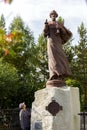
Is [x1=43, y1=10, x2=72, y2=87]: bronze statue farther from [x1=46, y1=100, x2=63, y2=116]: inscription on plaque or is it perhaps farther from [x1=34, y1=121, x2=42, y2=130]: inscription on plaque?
[x1=34, y1=121, x2=42, y2=130]: inscription on plaque

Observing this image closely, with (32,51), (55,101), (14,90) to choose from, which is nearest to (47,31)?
(55,101)

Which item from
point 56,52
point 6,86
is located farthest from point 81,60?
point 56,52

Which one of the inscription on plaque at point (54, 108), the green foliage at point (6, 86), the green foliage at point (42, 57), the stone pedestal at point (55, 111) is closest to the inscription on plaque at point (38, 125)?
the stone pedestal at point (55, 111)

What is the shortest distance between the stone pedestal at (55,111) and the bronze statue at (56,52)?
1.31 ft

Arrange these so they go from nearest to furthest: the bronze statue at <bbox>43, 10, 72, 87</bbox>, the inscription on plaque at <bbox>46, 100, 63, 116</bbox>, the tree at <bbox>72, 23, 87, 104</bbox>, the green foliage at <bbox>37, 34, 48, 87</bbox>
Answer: the inscription on plaque at <bbox>46, 100, 63, 116</bbox> → the bronze statue at <bbox>43, 10, 72, 87</bbox> → the green foliage at <bbox>37, 34, 48, 87</bbox> → the tree at <bbox>72, 23, 87, 104</bbox>

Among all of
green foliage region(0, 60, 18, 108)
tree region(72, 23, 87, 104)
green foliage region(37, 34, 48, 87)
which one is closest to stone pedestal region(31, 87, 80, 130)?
green foliage region(0, 60, 18, 108)

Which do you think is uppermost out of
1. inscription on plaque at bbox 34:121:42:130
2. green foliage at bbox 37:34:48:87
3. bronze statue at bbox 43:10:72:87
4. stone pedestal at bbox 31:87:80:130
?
green foliage at bbox 37:34:48:87

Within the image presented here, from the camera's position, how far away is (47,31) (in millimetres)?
11977

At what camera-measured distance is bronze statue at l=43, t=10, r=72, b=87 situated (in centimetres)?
1177

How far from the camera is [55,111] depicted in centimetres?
1109

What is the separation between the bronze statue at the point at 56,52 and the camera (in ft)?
38.6

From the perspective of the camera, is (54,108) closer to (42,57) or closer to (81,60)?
(42,57)

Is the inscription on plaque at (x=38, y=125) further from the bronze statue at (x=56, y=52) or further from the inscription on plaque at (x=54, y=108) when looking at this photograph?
the bronze statue at (x=56, y=52)

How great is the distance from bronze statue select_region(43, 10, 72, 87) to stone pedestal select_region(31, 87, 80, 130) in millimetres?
399
